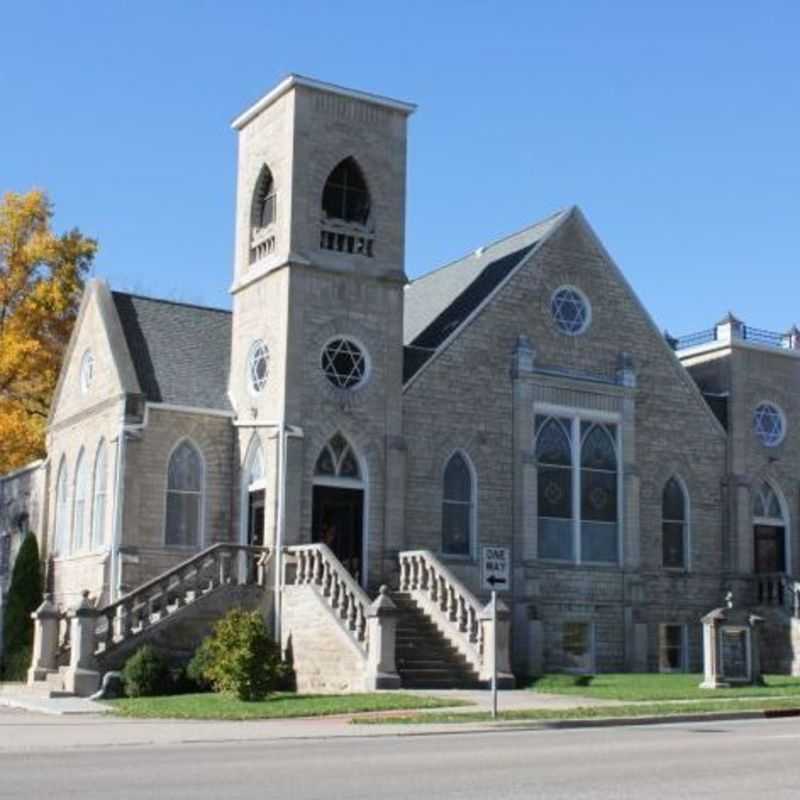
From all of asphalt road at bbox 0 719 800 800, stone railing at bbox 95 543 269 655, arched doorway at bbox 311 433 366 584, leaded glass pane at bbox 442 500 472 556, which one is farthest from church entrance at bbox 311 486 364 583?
asphalt road at bbox 0 719 800 800

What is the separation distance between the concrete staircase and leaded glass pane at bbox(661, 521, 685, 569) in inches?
372

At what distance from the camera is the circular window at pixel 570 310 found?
36719mm

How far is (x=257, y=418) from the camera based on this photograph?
108 ft

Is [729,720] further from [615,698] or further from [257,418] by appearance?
[257,418]

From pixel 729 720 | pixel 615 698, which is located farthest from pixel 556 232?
pixel 729 720

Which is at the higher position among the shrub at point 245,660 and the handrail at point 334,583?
the handrail at point 334,583

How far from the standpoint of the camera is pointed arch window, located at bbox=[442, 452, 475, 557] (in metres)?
34.1

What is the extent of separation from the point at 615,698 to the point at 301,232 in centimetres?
1359

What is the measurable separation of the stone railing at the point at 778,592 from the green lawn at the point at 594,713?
13470 mm

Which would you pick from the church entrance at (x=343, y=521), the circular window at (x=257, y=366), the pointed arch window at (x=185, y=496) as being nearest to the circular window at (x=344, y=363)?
the circular window at (x=257, y=366)

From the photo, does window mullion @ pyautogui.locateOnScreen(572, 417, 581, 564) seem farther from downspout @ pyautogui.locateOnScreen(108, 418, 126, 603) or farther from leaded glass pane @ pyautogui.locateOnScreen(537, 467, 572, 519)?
downspout @ pyautogui.locateOnScreen(108, 418, 126, 603)

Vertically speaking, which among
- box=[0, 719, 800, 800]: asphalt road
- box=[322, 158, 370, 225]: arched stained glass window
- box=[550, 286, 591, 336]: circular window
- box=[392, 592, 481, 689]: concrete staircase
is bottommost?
box=[0, 719, 800, 800]: asphalt road

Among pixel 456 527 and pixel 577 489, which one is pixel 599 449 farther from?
pixel 456 527

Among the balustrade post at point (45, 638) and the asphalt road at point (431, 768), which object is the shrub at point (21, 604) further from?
the asphalt road at point (431, 768)
